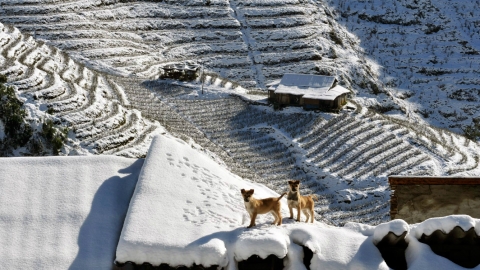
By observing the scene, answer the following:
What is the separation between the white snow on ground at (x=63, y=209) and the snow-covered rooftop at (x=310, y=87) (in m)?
35.7

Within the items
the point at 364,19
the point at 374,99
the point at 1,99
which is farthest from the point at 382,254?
the point at 364,19

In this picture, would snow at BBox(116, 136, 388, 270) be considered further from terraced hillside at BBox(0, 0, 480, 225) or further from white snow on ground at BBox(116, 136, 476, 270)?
terraced hillside at BBox(0, 0, 480, 225)

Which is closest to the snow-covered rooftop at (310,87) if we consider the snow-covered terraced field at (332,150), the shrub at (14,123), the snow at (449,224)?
the snow-covered terraced field at (332,150)

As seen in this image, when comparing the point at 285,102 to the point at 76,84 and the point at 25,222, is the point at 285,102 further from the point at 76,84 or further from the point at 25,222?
the point at 25,222

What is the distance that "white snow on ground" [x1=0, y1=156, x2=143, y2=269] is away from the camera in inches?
457

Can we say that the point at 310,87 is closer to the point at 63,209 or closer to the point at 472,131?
the point at 472,131

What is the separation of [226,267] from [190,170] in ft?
11.1

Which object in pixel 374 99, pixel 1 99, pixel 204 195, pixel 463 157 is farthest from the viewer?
pixel 374 99

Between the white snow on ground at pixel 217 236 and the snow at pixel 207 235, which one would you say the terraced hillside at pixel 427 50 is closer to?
the snow at pixel 207 235

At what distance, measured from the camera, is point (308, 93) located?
4934 centimetres

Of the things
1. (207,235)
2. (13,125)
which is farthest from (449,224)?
(13,125)

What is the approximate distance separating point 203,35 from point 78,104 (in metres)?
33.5

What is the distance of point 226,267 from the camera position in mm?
11078

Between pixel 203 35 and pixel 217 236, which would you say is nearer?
pixel 217 236
